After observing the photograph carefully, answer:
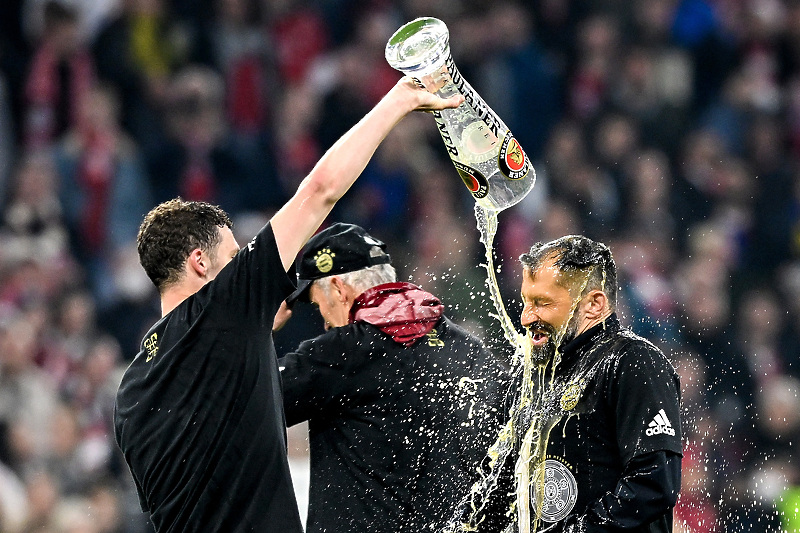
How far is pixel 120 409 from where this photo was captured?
3207mm

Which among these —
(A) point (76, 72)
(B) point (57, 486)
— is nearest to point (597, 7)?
(A) point (76, 72)

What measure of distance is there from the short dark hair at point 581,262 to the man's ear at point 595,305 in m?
0.02

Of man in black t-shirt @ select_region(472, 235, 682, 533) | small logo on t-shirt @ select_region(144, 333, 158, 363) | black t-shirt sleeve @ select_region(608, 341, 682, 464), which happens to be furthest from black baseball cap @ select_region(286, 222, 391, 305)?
black t-shirt sleeve @ select_region(608, 341, 682, 464)

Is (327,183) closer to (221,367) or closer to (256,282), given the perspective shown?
(256,282)

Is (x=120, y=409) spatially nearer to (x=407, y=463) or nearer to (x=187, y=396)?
(x=187, y=396)

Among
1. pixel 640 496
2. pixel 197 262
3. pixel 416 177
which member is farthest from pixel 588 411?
pixel 416 177

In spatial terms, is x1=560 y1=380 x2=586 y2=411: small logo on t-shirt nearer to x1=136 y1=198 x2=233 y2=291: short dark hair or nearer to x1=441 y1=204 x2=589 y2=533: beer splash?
x1=441 y1=204 x2=589 y2=533: beer splash

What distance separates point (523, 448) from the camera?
3457mm

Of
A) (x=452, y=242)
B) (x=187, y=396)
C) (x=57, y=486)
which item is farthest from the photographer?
(x=452, y=242)

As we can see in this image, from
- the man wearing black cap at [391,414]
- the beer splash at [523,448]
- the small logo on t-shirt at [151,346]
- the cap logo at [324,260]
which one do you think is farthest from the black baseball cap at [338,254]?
the small logo on t-shirt at [151,346]

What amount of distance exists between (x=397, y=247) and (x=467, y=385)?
15.4 feet

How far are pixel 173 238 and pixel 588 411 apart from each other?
129 centimetres

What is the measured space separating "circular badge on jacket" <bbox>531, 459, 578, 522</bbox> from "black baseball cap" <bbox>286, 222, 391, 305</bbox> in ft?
3.28

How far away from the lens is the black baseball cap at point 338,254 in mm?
3898
